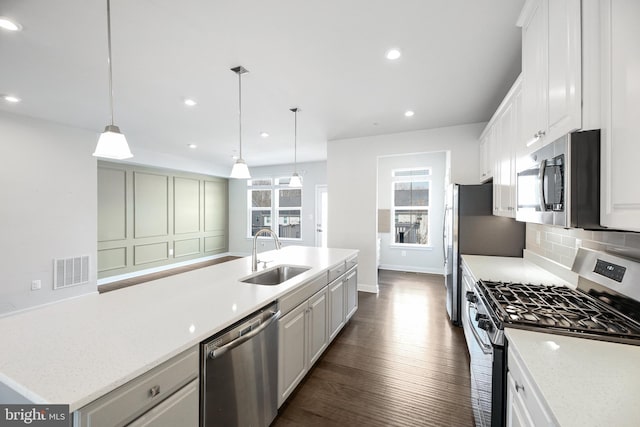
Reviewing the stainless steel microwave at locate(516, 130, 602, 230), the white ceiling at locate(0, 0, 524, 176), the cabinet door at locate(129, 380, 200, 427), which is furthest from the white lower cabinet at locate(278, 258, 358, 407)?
the white ceiling at locate(0, 0, 524, 176)

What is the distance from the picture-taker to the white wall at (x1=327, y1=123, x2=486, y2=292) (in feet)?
14.0

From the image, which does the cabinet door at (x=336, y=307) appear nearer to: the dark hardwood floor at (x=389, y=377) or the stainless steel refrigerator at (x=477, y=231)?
the dark hardwood floor at (x=389, y=377)

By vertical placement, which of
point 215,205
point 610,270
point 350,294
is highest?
point 215,205

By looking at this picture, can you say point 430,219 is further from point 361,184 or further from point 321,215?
point 321,215

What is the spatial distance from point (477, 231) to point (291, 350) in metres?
2.54

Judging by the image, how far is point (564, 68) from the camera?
1215mm

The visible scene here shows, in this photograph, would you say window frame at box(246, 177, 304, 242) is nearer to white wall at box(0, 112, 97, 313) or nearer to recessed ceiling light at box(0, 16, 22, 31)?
white wall at box(0, 112, 97, 313)

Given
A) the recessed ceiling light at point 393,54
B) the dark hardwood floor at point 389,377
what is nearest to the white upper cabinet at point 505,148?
the recessed ceiling light at point 393,54

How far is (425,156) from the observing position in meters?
5.84

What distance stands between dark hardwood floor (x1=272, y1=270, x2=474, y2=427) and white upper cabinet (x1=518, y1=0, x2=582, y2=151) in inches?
76.2

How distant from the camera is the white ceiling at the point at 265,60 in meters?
1.74

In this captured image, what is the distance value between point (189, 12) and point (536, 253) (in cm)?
361

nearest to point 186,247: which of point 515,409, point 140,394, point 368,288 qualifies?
point 368,288

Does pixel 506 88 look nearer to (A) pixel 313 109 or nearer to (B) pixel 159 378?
(A) pixel 313 109
